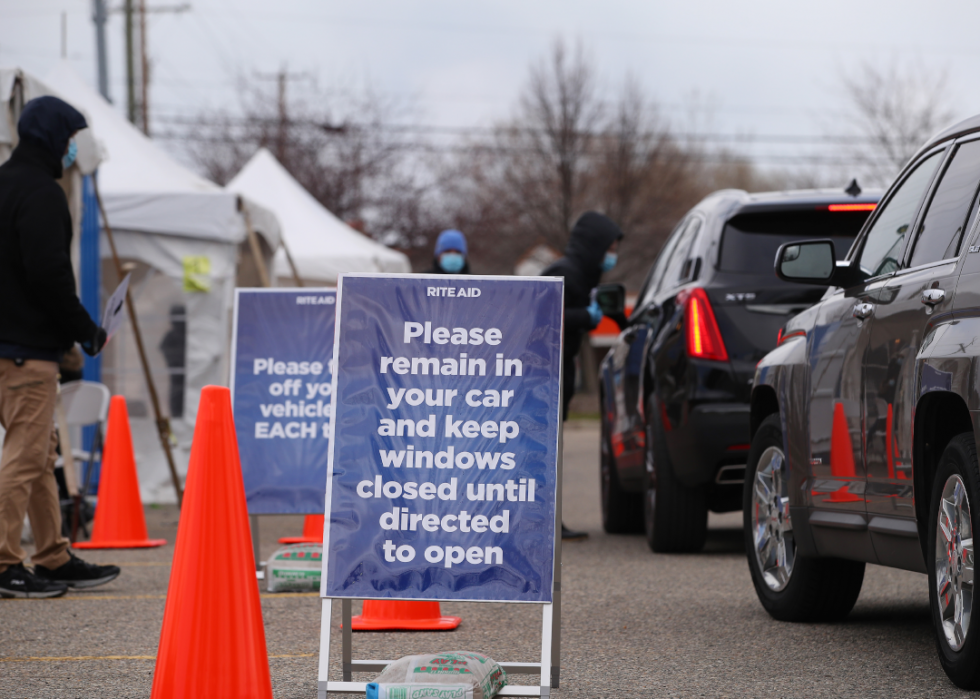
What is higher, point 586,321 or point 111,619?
point 586,321

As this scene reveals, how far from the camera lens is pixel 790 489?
529cm

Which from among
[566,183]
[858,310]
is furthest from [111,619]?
[566,183]

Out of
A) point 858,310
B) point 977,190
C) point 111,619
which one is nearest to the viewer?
point 977,190

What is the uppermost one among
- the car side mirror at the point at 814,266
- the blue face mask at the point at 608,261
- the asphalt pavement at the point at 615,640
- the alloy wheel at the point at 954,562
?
the car side mirror at the point at 814,266

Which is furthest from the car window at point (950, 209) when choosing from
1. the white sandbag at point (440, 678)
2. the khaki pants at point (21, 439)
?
the khaki pants at point (21, 439)

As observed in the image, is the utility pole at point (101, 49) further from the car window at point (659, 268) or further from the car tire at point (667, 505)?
the car tire at point (667, 505)

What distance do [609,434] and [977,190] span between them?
5466mm

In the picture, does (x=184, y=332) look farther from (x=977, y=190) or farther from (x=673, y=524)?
(x=977, y=190)

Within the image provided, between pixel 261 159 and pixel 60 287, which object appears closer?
pixel 60 287

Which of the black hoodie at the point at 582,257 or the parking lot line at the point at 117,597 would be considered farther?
the black hoodie at the point at 582,257

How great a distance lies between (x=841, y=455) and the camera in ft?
15.9

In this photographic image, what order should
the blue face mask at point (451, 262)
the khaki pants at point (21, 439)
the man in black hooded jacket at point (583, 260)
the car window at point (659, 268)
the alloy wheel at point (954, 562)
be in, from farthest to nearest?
1. the blue face mask at point (451, 262)
2. the man in black hooded jacket at point (583, 260)
3. the car window at point (659, 268)
4. the khaki pants at point (21, 439)
5. the alloy wheel at point (954, 562)

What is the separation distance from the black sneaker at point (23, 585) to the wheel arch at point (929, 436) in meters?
4.06

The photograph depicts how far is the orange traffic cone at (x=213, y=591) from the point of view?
12.1 ft
